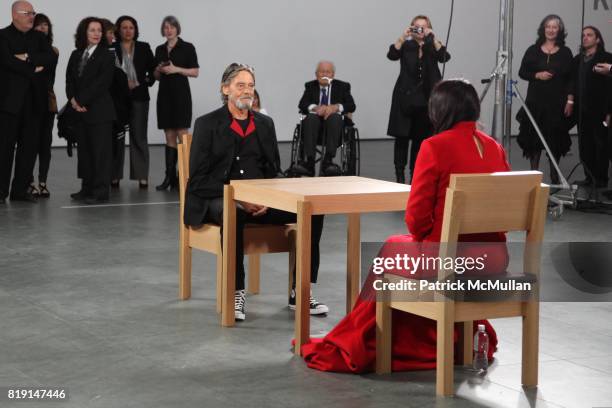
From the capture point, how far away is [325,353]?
384cm

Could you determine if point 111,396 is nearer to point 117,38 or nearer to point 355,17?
point 117,38

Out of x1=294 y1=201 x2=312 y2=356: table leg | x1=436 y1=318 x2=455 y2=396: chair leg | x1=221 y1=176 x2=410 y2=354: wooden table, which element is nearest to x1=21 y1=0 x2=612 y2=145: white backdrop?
x1=221 y1=176 x2=410 y2=354: wooden table

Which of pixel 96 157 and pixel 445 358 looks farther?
pixel 96 157

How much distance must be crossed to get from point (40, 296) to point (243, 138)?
118 centimetres

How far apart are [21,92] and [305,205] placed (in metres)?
4.57

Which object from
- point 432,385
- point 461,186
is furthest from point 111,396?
point 461,186

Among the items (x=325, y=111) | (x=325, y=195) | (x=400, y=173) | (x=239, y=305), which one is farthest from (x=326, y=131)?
(x=325, y=195)

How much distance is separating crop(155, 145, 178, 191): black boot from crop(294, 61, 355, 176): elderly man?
1.15 m

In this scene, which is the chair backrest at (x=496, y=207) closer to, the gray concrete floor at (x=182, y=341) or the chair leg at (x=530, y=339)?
the chair leg at (x=530, y=339)

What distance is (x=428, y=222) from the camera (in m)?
3.61

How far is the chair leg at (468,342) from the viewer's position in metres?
3.89

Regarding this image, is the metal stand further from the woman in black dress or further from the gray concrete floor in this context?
the gray concrete floor

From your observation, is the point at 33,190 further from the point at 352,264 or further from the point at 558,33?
the point at 352,264

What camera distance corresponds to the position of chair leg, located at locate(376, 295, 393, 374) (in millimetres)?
3756
